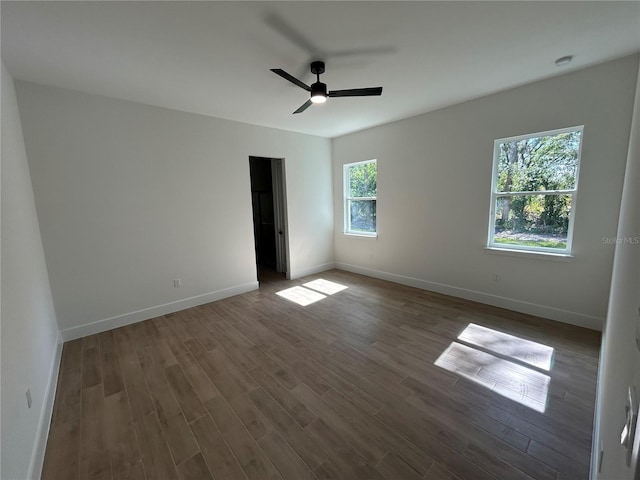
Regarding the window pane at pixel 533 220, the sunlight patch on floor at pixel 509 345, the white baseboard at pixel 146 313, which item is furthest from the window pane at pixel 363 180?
the sunlight patch on floor at pixel 509 345

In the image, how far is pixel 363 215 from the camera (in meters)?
5.28

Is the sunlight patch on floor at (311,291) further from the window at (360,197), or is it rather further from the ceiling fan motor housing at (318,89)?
the ceiling fan motor housing at (318,89)

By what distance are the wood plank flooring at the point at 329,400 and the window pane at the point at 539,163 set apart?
65.4 inches

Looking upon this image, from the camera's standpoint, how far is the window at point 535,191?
2936mm

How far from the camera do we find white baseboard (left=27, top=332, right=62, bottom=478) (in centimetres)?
149

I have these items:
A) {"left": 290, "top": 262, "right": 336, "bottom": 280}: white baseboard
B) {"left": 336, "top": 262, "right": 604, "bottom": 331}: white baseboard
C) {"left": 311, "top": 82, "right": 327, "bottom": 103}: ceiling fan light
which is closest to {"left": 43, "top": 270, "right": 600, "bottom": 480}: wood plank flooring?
{"left": 336, "top": 262, "right": 604, "bottom": 331}: white baseboard

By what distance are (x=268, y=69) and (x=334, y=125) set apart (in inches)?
83.5

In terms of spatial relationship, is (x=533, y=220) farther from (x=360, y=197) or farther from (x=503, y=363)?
(x=360, y=197)

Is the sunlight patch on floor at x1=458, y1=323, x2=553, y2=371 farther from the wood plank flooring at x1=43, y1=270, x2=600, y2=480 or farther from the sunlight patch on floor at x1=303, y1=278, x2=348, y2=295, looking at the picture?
the sunlight patch on floor at x1=303, y1=278, x2=348, y2=295

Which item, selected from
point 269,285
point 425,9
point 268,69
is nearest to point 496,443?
point 425,9

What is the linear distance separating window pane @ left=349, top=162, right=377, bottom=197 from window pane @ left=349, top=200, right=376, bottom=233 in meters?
0.17

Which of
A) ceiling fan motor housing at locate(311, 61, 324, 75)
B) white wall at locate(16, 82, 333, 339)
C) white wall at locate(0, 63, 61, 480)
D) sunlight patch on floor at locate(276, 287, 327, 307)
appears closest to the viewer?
white wall at locate(0, 63, 61, 480)

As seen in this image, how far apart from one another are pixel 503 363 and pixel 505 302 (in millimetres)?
1404

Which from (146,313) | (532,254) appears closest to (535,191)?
(532,254)
